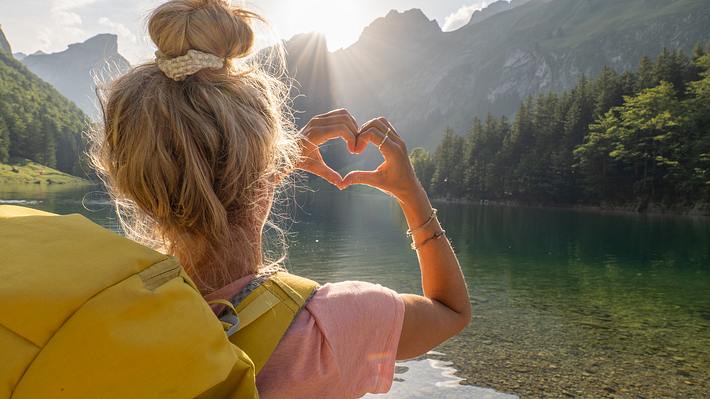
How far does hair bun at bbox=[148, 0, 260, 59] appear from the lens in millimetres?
1546

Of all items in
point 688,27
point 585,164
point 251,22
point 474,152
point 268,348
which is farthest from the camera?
point 688,27

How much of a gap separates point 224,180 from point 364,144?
64cm

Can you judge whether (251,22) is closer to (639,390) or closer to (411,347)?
(411,347)

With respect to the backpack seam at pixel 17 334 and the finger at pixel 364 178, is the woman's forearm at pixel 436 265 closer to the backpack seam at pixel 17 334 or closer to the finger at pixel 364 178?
the finger at pixel 364 178

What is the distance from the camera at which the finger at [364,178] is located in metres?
2.00

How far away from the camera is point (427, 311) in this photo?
5.82 ft

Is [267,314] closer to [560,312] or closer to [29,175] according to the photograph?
[560,312]

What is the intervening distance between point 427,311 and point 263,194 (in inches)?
27.4

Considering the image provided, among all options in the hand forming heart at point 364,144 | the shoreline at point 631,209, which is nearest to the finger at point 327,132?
the hand forming heart at point 364,144

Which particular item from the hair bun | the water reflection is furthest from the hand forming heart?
the water reflection

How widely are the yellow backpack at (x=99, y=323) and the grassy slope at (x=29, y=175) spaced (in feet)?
311

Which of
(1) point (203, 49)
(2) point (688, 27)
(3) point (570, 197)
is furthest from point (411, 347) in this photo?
(2) point (688, 27)

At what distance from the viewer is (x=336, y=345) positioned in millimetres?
1413

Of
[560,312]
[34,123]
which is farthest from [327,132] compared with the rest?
[34,123]
